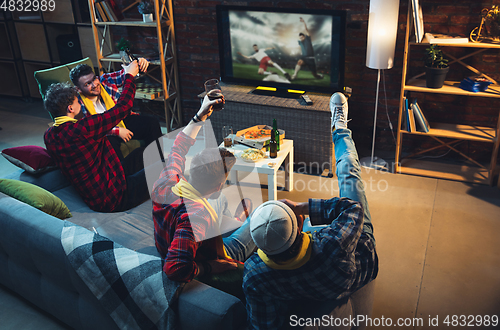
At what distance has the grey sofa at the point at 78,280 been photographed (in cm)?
141

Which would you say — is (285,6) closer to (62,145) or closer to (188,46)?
(188,46)

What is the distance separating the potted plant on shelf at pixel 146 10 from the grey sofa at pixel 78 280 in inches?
83.5

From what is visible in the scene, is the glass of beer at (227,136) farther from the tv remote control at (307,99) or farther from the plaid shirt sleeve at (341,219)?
the plaid shirt sleeve at (341,219)

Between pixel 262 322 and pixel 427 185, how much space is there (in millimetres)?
2333

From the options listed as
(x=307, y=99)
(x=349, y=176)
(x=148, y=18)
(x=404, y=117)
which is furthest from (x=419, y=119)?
(x=148, y=18)

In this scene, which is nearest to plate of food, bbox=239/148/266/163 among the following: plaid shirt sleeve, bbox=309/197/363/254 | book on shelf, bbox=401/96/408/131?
book on shelf, bbox=401/96/408/131

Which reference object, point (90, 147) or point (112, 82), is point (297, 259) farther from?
point (112, 82)

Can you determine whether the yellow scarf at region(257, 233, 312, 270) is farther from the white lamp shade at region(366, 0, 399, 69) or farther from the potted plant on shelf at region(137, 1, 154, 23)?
the potted plant on shelf at region(137, 1, 154, 23)

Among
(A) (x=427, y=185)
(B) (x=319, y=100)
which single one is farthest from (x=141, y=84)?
(A) (x=427, y=185)

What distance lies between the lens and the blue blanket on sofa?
1.44 meters

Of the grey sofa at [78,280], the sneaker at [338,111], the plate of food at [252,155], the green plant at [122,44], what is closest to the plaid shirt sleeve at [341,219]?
the grey sofa at [78,280]

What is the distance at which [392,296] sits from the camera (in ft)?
7.22

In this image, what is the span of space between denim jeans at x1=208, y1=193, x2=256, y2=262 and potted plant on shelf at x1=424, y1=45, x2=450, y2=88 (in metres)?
1.94

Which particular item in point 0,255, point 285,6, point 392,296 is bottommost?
point 392,296
